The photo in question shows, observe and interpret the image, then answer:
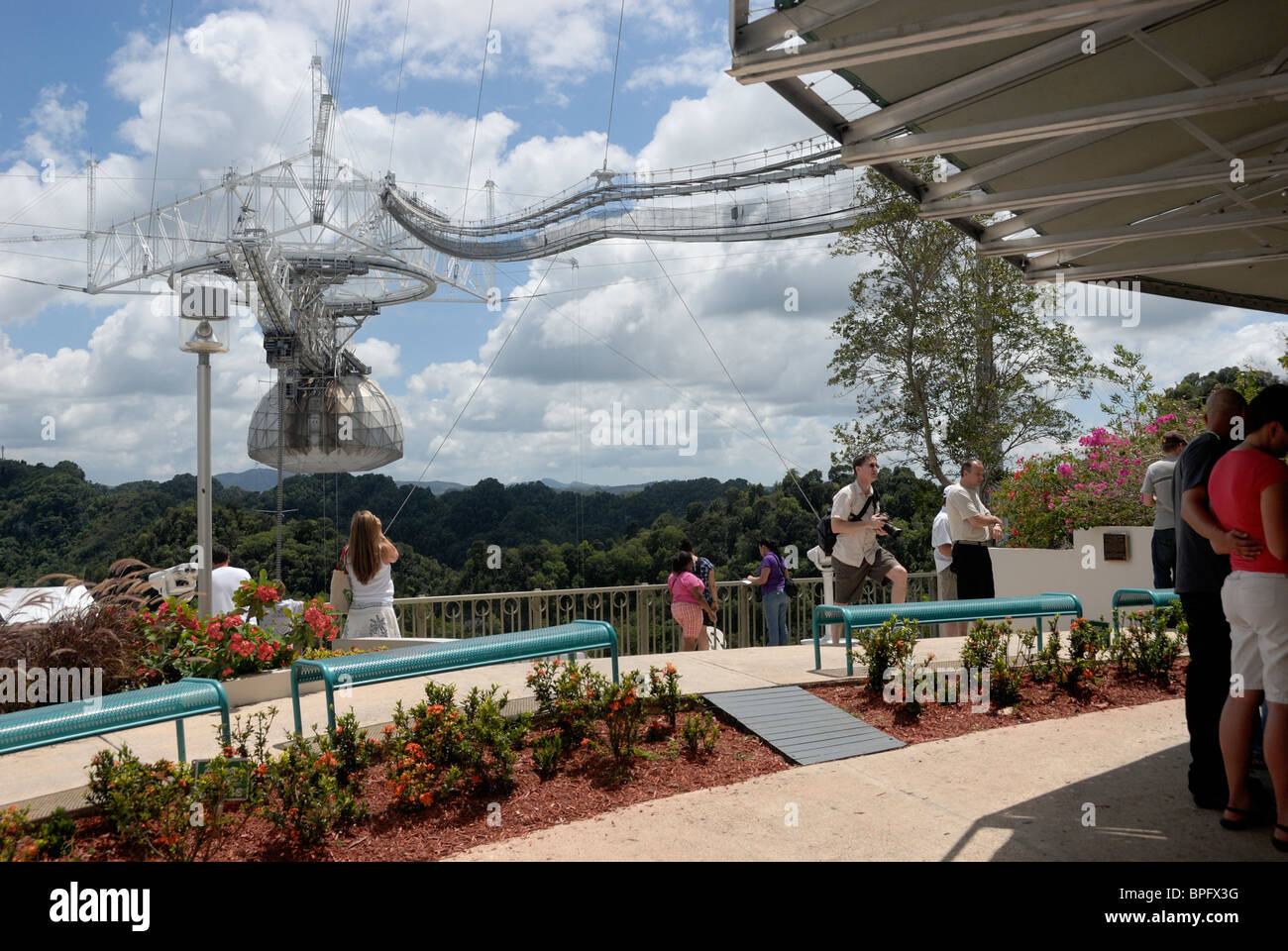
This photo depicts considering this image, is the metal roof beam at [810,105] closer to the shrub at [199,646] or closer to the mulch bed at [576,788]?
the mulch bed at [576,788]

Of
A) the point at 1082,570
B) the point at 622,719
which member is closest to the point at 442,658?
the point at 622,719

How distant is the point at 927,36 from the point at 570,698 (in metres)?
3.81

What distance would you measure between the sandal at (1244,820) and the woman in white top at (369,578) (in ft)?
18.3

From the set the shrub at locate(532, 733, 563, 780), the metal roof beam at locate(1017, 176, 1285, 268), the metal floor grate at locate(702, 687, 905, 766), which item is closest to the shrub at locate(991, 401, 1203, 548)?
the metal roof beam at locate(1017, 176, 1285, 268)

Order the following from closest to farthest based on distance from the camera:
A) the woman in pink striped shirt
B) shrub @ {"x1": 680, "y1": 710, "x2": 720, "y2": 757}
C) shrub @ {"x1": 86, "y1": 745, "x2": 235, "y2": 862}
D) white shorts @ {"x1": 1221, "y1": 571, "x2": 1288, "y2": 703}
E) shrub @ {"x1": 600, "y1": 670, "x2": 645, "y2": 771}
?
1. white shorts @ {"x1": 1221, "y1": 571, "x2": 1288, "y2": 703}
2. shrub @ {"x1": 86, "y1": 745, "x2": 235, "y2": 862}
3. shrub @ {"x1": 600, "y1": 670, "x2": 645, "y2": 771}
4. shrub @ {"x1": 680, "y1": 710, "x2": 720, "y2": 757}
5. the woman in pink striped shirt

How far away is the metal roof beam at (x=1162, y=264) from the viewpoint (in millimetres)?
7828

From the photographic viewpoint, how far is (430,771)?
426 centimetres

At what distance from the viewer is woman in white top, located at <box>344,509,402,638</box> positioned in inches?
283

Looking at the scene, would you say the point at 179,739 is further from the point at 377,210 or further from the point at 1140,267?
the point at 377,210

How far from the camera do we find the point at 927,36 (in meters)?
4.37

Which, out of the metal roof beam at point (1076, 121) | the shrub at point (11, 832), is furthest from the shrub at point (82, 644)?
the metal roof beam at point (1076, 121)

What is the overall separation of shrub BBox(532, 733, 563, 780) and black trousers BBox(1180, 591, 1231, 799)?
9.58 ft

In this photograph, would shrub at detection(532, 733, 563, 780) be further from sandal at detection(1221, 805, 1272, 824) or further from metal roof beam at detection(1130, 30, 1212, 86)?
metal roof beam at detection(1130, 30, 1212, 86)
